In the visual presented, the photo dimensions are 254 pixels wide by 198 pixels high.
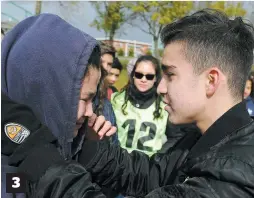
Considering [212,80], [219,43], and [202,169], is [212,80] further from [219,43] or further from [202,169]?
[202,169]

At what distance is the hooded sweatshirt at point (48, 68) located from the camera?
1347mm

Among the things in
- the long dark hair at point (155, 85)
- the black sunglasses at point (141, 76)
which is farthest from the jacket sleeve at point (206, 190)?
the black sunglasses at point (141, 76)

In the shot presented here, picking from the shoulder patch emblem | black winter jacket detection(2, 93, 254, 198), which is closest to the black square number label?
black winter jacket detection(2, 93, 254, 198)

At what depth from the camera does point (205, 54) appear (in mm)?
1699

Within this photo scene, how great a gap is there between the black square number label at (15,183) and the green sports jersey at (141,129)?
2504mm

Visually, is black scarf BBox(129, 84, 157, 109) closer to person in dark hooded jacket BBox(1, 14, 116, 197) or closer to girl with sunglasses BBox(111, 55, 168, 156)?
girl with sunglasses BBox(111, 55, 168, 156)

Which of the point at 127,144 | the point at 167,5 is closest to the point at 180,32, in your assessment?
the point at 127,144

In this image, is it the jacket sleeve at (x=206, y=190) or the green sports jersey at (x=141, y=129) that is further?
the green sports jersey at (x=141, y=129)

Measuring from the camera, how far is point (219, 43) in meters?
1.72

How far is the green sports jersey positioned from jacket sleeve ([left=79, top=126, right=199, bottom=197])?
1.67 m

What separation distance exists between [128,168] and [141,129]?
71.8 inches

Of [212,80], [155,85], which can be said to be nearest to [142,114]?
[155,85]

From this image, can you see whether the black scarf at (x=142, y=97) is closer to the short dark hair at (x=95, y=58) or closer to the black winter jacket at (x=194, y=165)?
the black winter jacket at (x=194, y=165)

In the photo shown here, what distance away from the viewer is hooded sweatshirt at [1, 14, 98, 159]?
1347 millimetres
